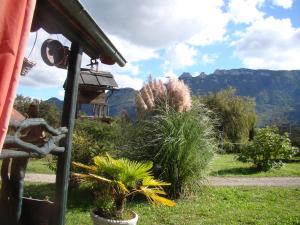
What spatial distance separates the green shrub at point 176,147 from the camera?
8.88 m

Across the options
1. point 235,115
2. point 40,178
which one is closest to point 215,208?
point 40,178

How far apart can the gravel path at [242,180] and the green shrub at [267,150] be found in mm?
2005

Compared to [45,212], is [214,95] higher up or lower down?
higher up

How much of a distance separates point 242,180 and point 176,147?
17.7 ft

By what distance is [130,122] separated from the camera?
392 inches

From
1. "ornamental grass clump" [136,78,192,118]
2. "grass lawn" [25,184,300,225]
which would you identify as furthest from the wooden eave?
"ornamental grass clump" [136,78,192,118]

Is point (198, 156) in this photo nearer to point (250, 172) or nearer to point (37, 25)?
point (37, 25)

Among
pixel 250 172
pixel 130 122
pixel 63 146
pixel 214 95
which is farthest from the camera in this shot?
pixel 214 95

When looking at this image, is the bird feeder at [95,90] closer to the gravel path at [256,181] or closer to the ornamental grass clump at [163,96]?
the gravel path at [256,181]

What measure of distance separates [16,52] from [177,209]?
6388mm

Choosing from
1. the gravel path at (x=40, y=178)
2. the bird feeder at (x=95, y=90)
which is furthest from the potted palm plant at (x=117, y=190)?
the bird feeder at (x=95, y=90)

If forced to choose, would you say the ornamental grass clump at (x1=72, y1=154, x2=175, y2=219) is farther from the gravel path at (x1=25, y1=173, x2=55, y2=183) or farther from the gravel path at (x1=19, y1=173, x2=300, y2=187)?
the gravel path at (x1=25, y1=173, x2=55, y2=183)

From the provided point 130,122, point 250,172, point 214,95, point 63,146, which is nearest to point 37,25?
point 63,146

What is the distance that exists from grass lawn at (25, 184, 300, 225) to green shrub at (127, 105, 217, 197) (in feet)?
1.71
